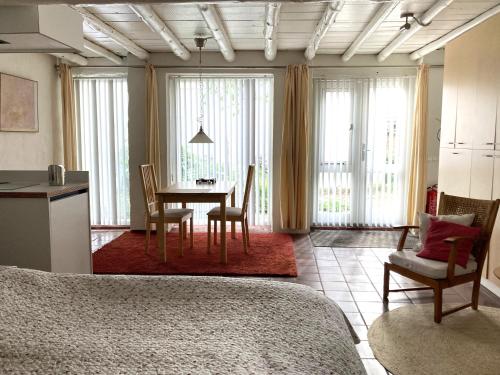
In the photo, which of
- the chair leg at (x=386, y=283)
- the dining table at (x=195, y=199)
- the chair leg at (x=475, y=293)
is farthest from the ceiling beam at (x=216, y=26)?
the chair leg at (x=475, y=293)

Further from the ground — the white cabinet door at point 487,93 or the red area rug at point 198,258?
the white cabinet door at point 487,93

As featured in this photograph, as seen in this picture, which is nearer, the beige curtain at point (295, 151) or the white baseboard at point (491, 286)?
the white baseboard at point (491, 286)

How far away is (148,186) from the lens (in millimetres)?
5191

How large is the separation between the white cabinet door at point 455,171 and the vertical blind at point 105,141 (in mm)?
4235

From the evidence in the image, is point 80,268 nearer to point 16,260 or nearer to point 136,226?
point 16,260

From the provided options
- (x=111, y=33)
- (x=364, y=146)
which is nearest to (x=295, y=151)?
(x=364, y=146)

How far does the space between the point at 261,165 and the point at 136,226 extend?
1.98 meters

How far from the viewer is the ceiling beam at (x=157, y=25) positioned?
3.67 m

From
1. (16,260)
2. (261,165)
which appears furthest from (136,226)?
(16,260)

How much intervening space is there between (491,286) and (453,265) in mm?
1038

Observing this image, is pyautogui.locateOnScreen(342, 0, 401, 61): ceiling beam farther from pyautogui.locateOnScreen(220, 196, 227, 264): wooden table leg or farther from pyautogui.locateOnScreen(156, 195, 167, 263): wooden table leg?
pyautogui.locateOnScreen(156, 195, 167, 263): wooden table leg

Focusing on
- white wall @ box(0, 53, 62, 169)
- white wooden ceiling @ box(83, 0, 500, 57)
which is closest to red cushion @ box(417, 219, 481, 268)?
white wooden ceiling @ box(83, 0, 500, 57)

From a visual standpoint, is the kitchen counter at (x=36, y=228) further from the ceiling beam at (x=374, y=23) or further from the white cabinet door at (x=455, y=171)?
the white cabinet door at (x=455, y=171)

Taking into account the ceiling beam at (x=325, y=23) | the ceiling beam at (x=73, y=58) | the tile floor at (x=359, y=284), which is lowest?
the tile floor at (x=359, y=284)
